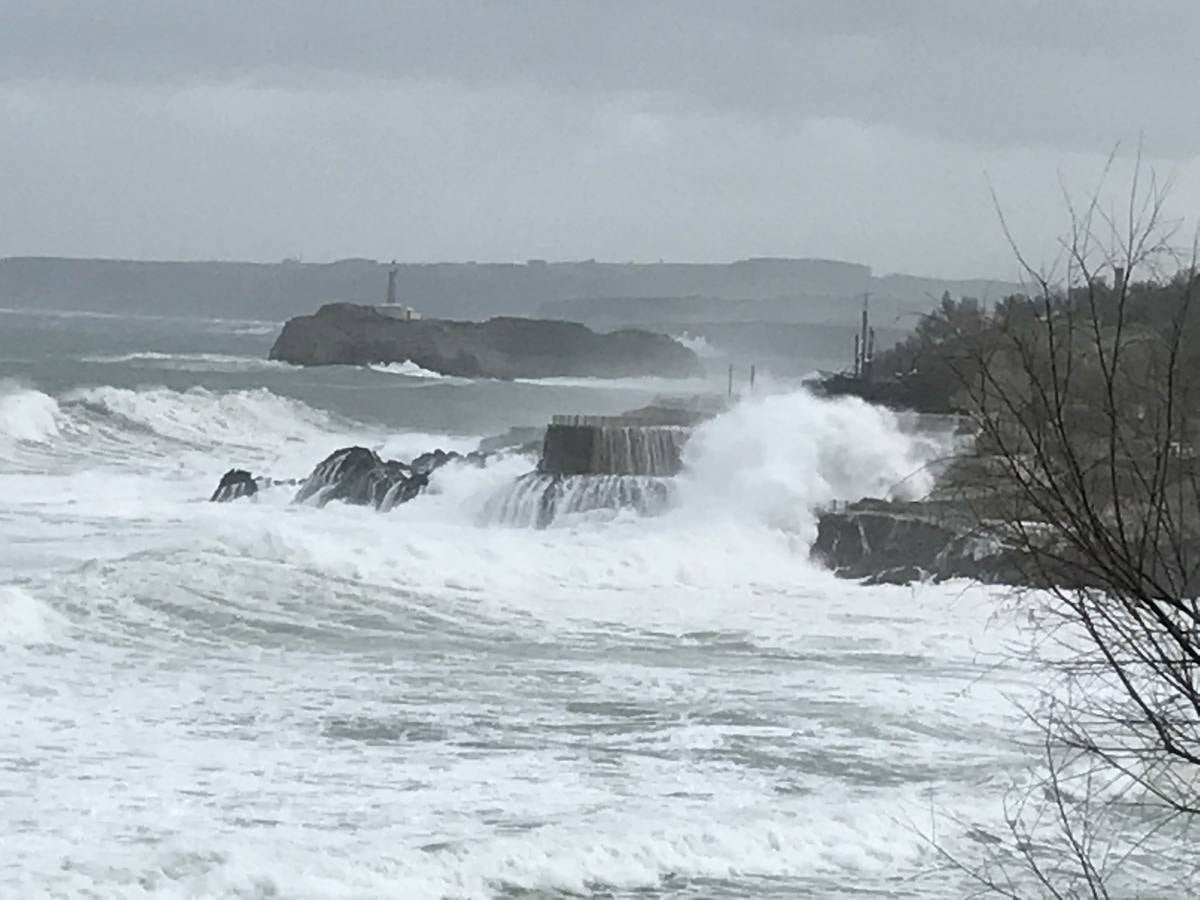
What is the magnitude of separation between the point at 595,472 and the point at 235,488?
23.3ft

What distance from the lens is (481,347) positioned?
4193 inches

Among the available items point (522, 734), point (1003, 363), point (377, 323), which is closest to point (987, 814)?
point (522, 734)

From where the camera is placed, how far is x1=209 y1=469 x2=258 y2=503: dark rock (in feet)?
115

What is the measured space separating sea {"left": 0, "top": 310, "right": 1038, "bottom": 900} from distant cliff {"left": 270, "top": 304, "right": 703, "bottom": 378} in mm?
71698

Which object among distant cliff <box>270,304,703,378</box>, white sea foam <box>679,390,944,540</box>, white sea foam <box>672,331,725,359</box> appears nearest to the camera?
white sea foam <box>679,390,944,540</box>

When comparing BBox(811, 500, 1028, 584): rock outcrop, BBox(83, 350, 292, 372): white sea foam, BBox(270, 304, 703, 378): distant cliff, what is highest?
BBox(270, 304, 703, 378): distant cliff

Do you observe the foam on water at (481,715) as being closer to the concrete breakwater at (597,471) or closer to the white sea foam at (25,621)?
the white sea foam at (25,621)

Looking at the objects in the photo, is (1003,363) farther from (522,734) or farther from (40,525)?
(40,525)

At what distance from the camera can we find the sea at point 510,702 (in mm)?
9984

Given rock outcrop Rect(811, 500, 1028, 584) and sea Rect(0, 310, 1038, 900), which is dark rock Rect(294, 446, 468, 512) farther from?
rock outcrop Rect(811, 500, 1028, 584)

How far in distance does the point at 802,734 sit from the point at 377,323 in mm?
94428

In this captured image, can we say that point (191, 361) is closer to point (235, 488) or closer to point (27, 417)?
point (27, 417)

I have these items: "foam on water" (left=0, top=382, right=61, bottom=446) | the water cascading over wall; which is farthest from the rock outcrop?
"foam on water" (left=0, top=382, right=61, bottom=446)

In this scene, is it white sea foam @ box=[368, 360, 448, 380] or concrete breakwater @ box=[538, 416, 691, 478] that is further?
white sea foam @ box=[368, 360, 448, 380]
